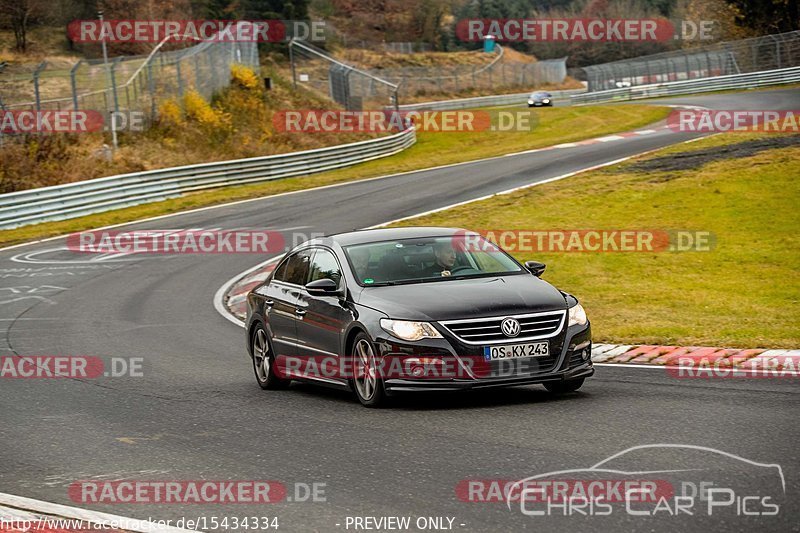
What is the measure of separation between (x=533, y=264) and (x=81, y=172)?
29023mm

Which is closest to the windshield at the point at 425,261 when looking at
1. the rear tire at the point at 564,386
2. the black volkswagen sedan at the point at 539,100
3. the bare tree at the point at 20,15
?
the rear tire at the point at 564,386

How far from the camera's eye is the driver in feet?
35.5

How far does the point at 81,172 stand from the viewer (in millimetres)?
37625

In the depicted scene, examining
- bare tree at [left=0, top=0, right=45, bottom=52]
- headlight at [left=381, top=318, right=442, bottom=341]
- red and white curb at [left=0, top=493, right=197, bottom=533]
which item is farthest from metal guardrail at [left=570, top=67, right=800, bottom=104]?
red and white curb at [left=0, top=493, right=197, bottom=533]

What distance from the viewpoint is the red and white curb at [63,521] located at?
20.9 ft

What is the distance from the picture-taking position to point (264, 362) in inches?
481

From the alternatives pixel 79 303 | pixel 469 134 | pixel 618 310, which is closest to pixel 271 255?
pixel 79 303

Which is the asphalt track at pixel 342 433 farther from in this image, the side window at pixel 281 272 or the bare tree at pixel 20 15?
the bare tree at pixel 20 15

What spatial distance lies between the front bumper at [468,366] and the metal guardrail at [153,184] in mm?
24423

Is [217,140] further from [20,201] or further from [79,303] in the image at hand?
[79,303]

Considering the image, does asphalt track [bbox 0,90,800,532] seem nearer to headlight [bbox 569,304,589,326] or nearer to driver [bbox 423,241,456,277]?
headlight [bbox 569,304,589,326]

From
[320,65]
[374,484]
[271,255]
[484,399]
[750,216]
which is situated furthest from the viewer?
[320,65]

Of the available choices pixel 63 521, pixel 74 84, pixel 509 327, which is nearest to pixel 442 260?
pixel 509 327

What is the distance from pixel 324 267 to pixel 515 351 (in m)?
2.62
